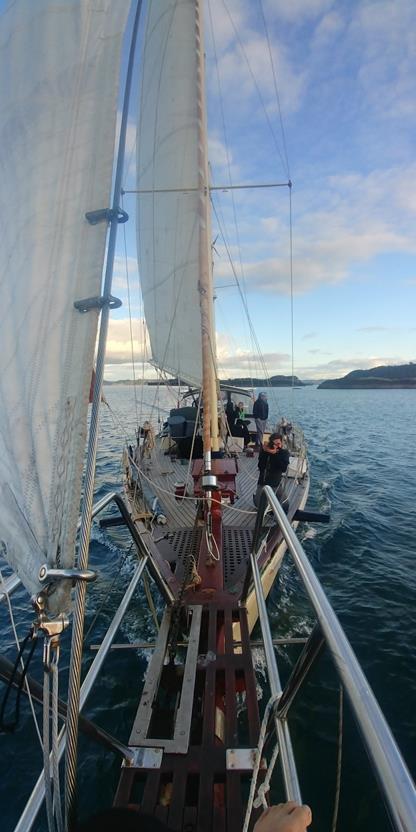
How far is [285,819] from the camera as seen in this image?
1270 millimetres

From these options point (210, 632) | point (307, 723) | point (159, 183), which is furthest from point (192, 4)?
point (307, 723)

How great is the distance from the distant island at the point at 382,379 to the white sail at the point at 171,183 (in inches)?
6253

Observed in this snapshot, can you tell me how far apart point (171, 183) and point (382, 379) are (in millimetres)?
165901

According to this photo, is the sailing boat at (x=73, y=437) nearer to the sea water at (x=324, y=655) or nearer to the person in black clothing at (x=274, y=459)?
the sea water at (x=324, y=655)

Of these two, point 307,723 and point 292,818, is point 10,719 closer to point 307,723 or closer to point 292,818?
point 307,723

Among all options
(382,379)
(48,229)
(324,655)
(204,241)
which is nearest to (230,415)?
(204,241)

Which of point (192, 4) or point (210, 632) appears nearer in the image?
point (210, 632)

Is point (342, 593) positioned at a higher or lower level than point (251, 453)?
lower

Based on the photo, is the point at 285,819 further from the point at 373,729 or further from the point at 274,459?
the point at 274,459

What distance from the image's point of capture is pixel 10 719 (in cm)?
551

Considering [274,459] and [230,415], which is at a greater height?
[230,415]

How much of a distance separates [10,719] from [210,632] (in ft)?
13.1

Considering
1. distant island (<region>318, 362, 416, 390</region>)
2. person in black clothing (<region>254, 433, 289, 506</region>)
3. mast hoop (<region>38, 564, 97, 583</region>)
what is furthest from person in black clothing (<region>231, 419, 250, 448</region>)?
distant island (<region>318, 362, 416, 390</region>)

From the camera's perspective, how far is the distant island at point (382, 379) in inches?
5989
